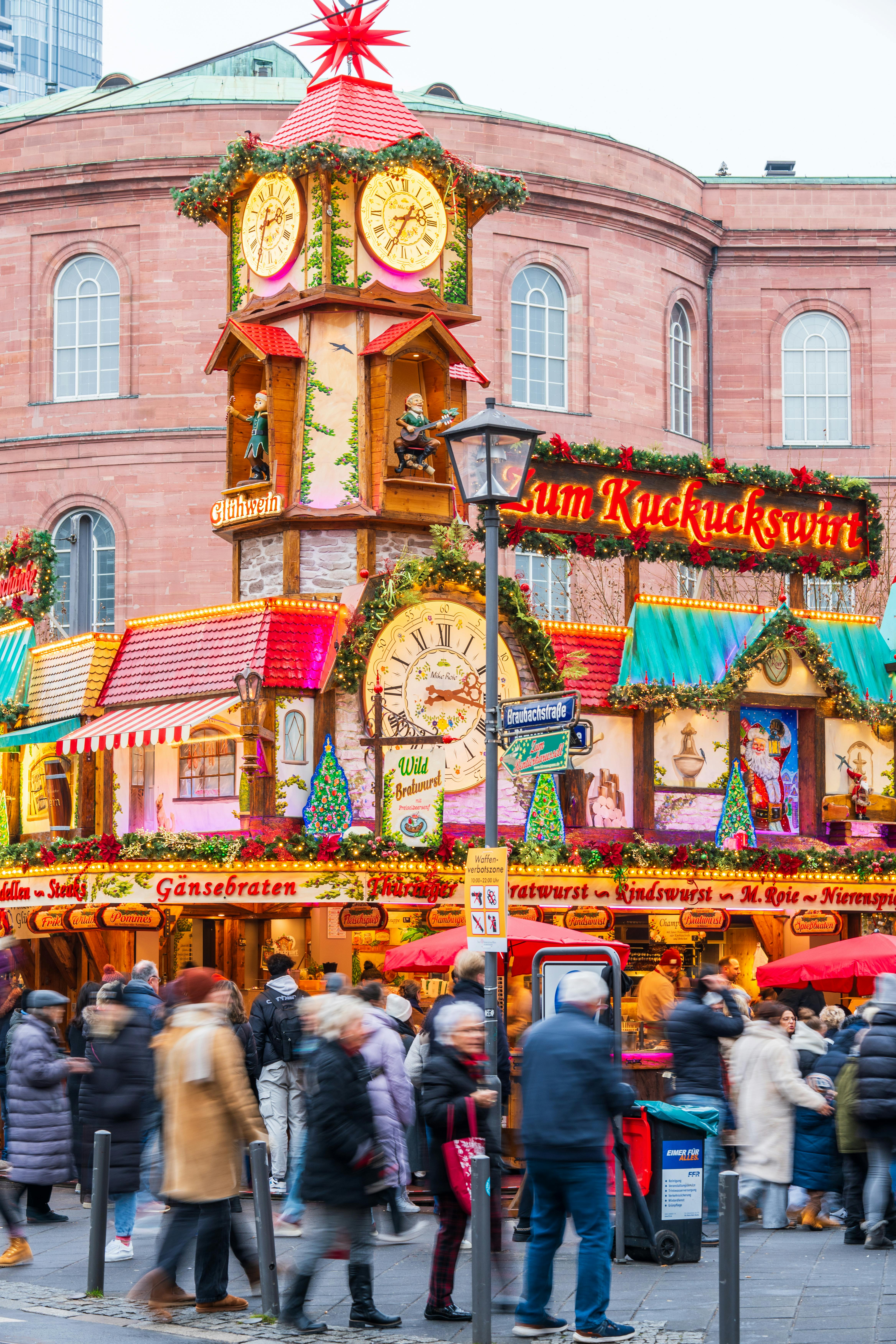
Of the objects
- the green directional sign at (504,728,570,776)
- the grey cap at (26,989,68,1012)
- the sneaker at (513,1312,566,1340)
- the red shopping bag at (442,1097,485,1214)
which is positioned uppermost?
the green directional sign at (504,728,570,776)

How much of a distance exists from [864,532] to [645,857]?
6.46 metres

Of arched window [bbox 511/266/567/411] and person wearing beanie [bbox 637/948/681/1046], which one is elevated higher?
arched window [bbox 511/266/567/411]

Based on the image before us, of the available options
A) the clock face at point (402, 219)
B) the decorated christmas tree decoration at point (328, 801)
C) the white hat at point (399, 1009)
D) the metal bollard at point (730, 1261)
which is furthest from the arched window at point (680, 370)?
the metal bollard at point (730, 1261)

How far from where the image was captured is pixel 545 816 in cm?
2380

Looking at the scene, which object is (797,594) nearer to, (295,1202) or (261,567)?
(261,567)

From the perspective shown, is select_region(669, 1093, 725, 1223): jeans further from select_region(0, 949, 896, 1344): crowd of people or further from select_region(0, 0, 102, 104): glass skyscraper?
select_region(0, 0, 102, 104): glass skyscraper

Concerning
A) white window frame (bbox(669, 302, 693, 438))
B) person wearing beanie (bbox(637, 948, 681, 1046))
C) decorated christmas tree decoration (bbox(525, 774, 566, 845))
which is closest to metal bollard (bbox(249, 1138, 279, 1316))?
person wearing beanie (bbox(637, 948, 681, 1046))

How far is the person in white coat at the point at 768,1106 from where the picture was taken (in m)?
14.8

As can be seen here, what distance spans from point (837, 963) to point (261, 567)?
27.6 feet

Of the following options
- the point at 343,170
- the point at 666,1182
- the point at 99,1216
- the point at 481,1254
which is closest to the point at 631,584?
the point at 343,170

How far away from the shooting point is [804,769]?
26.0 metres

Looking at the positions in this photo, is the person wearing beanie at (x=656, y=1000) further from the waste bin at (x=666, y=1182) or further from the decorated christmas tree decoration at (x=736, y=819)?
the decorated christmas tree decoration at (x=736, y=819)

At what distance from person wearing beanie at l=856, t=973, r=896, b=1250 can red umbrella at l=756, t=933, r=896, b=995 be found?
754 cm

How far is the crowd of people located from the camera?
35.3ft
